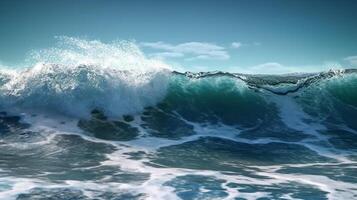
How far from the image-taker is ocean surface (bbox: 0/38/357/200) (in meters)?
8.60

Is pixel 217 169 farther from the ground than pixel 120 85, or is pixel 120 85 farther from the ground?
pixel 120 85

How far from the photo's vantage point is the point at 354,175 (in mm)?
10070

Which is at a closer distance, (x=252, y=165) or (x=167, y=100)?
(x=252, y=165)

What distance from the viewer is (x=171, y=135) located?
14898mm

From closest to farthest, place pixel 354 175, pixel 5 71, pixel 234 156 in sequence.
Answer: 1. pixel 354 175
2. pixel 234 156
3. pixel 5 71

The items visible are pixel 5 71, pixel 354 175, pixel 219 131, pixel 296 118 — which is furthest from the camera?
pixel 5 71

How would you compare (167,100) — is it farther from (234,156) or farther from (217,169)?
(217,169)

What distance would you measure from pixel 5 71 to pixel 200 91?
8.81 metres

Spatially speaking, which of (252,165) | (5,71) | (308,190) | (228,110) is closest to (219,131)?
(228,110)

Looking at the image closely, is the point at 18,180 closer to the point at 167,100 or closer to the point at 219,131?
the point at 219,131

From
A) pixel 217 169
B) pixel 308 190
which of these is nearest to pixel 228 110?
pixel 217 169

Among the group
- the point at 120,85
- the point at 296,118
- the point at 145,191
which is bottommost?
the point at 145,191

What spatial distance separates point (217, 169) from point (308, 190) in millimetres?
2499

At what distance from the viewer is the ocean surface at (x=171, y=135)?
860 centimetres
